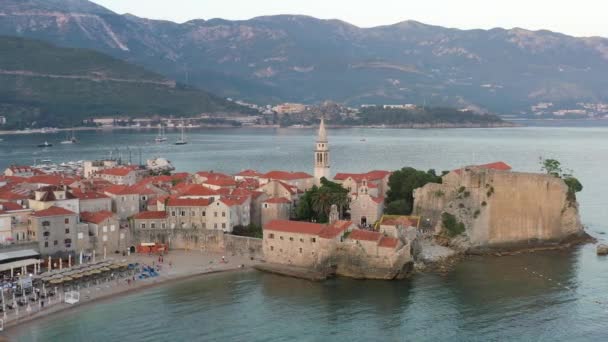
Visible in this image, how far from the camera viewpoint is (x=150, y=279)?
36031 mm

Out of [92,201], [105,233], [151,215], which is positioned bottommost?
[105,233]

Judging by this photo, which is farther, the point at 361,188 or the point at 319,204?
the point at 361,188

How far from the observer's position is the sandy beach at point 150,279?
30734mm

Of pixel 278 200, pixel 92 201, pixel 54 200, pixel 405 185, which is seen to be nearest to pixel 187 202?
pixel 278 200

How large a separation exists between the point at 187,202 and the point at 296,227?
8.05 metres

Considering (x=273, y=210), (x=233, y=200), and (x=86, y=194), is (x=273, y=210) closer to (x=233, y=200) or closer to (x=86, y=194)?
(x=233, y=200)

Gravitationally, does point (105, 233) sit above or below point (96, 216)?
Answer: below

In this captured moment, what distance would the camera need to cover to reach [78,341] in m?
28.4

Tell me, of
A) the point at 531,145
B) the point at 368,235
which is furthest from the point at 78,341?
the point at 531,145

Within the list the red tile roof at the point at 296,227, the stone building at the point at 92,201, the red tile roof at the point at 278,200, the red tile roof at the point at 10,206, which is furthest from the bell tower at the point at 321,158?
the red tile roof at the point at 10,206

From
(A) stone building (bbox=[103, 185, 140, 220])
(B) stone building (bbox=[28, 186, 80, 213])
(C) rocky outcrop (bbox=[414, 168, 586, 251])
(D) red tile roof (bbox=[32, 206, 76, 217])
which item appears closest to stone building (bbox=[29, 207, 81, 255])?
(D) red tile roof (bbox=[32, 206, 76, 217])

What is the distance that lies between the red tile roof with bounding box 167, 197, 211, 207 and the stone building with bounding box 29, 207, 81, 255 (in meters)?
5.74

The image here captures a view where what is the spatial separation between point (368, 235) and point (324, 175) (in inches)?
661

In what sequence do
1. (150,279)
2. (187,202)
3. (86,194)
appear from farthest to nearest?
1. (86,194)
2. (187,202)
3. (150,279)
